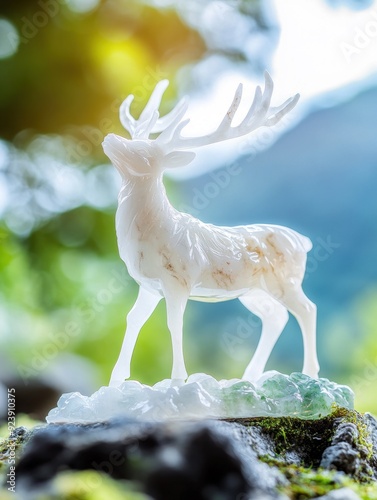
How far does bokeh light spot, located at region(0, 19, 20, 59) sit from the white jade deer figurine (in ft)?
8.22

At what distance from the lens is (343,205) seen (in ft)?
19.5

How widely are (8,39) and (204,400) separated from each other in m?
3.79

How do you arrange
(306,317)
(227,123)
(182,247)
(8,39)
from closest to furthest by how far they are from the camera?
1. (182,247)
2. (227,123)
3. (306,317)
4. (8,39)

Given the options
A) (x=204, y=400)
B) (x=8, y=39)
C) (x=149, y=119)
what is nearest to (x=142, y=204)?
(x=149, y=119)

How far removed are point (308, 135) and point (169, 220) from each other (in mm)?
3492

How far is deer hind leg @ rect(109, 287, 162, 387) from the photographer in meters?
2.88

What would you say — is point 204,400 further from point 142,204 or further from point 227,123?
point 227,123

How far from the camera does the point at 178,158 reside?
279 cm

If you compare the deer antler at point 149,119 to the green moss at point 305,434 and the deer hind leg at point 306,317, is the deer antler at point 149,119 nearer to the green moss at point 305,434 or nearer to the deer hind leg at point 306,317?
the deer hind leg at point 306,317

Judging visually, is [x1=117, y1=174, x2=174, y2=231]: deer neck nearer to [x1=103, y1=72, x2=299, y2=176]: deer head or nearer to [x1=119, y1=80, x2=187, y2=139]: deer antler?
[x1=103, y1=72, x2=299, y2=176]: deer head

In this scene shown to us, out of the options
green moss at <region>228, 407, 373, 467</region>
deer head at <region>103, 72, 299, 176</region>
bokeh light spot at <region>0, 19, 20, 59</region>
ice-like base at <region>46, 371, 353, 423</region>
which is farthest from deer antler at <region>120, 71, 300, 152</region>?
bokeh light spot at <region>0, 19, 20, 59</region>

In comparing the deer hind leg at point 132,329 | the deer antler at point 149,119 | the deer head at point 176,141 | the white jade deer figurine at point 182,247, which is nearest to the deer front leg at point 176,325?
the white jade deer figurine at point 182,247

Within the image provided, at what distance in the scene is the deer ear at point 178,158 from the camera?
2793 mm

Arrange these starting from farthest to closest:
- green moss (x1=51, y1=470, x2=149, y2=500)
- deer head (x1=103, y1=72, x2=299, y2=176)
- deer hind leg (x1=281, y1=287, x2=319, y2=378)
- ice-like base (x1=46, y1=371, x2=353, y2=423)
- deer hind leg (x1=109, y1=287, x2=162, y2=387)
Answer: deer hind leg (x1=281, y1=287, x2=319, y2=378), deer hind leg (x1=109, y1=287, x2=162, y2=387), deer head (x1=103, y1=72, x2=299, y2=176), ice-like base (x1=46, y1=371, x2=353, y2=423), green moss (x1=51, y1=470, x2=149, y2=500)
